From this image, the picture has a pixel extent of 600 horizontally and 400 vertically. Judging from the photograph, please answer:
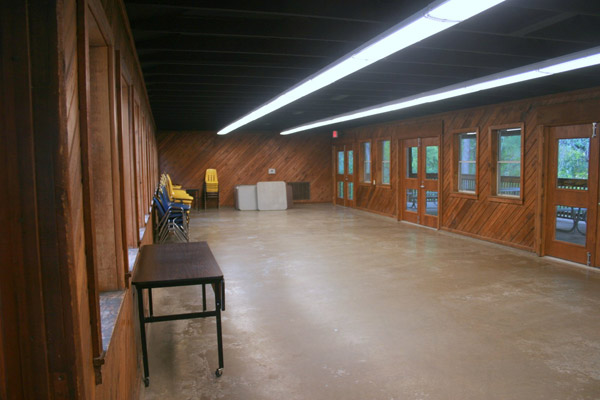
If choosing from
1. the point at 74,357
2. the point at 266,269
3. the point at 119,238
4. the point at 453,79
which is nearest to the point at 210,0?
the point at 119,238

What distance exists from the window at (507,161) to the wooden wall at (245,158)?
827 centimetres

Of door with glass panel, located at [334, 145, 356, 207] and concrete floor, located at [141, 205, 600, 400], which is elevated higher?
door with glass panel, located at [334, 145, 356, 207]

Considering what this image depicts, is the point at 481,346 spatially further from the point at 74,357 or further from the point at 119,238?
the point at 74,357

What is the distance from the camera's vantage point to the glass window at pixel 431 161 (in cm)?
1003

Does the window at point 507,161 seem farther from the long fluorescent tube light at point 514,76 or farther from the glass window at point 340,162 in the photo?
the glass window at point 340,162

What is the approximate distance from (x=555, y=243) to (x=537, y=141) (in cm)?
157

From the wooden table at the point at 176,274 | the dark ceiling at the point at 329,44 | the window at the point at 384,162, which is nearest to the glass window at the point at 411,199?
the window at the point at 384,162

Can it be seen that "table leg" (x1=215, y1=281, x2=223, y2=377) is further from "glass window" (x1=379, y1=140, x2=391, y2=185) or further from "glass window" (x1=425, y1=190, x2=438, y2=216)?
"glass window" (x1=379, y1=140, x2=391, y2=185)

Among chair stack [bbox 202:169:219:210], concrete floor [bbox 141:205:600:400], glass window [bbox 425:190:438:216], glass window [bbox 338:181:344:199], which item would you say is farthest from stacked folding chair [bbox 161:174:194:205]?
glass window [bbox 338:181:344:199]

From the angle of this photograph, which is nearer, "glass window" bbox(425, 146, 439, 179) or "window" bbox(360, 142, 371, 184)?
"glass window" bbox(425, 146, 439, 179)

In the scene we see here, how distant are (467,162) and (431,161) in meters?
1.15

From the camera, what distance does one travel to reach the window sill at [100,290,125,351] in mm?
1929

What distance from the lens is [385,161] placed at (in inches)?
487

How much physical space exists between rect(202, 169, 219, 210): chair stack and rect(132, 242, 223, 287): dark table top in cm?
1023
